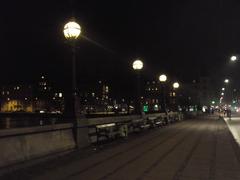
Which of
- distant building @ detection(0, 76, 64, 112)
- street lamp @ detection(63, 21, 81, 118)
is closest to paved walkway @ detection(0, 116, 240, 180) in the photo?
street lamp @ detection(63, 21, 81, 118)

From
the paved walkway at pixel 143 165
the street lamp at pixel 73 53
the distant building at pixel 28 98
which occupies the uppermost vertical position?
the distant building at pixel 28 98

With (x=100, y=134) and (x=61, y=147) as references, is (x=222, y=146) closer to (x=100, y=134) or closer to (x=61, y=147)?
(x=100, y=134)

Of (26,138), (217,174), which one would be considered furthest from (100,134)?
(217,174)

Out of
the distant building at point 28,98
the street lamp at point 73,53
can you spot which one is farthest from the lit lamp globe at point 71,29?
the distant building at point 28,98

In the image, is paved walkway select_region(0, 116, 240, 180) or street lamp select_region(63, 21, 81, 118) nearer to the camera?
paved walkway select_region(0, 116, 240, 180)

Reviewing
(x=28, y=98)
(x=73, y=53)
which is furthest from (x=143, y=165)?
(x=28, y=98)

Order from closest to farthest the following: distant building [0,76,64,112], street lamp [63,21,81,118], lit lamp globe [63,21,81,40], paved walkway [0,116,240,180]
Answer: paved walkway [0,116,240,180]
street lamp [63,21,81,118]
lit lamp globe [63,21,81,40]
distant building [0,76,64,112]

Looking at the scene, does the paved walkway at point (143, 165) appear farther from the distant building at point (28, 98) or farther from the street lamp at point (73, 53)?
the distant building at point (28, 98)

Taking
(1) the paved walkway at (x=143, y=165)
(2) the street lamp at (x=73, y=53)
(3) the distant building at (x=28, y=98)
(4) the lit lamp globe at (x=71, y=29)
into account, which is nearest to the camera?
(1) the paved walkway at (x=143, y=165)

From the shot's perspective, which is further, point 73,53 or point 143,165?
point 73,53

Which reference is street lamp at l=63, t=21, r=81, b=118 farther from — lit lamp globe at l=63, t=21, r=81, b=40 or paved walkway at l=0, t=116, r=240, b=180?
paved walkway at l=0, t=116, r=240, b=180

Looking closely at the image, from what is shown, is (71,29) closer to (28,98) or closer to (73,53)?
(73,53)

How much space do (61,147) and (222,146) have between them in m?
7.77

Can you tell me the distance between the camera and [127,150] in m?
17.5
